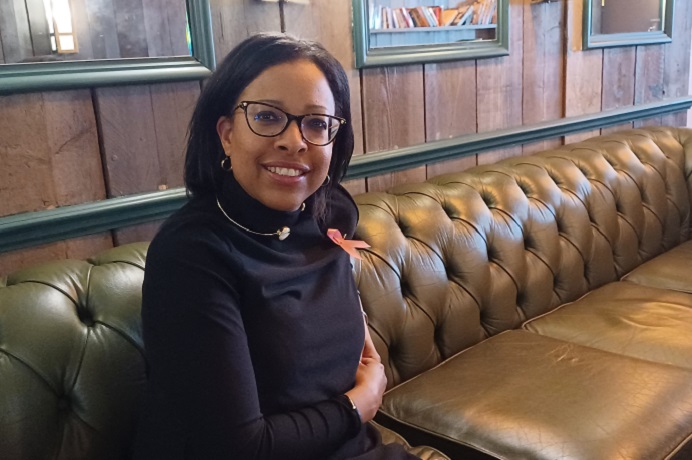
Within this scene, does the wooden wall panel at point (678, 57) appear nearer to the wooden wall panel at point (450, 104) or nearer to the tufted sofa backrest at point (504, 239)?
the tufted sofa backrest at point (504, 239)

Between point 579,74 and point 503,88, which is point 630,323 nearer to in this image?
point 503,88

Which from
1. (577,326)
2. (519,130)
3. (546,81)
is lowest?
(577,326)

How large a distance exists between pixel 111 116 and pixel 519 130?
1.44m

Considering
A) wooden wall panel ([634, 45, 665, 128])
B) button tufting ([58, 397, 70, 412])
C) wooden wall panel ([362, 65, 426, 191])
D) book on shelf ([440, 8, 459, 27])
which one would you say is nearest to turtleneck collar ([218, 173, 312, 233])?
button tufting ([58, 397, 70, 412])

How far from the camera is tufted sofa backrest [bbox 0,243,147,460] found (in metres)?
1.00

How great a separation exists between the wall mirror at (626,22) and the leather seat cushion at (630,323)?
107 centimetres

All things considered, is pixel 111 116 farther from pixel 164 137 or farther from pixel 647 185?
pixel 647 185

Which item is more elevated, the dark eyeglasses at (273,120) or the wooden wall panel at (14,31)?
the wooden wall panel at (14,31)

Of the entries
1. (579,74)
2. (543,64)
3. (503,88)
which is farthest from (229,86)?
(579,74)

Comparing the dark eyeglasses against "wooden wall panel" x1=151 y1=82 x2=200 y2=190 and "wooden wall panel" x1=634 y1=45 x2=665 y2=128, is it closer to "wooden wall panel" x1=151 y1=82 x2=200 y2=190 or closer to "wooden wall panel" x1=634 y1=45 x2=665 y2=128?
"wooden wall panel" x1=151 y1=82 x2=200 y2=190

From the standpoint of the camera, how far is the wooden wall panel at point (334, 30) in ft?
5.45

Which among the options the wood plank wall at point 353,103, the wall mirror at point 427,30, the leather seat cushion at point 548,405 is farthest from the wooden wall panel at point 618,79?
the leather seat cushion at point 548,405

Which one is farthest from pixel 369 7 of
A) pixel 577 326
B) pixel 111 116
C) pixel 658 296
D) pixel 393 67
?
pixel 658 296

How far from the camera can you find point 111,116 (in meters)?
1.36
